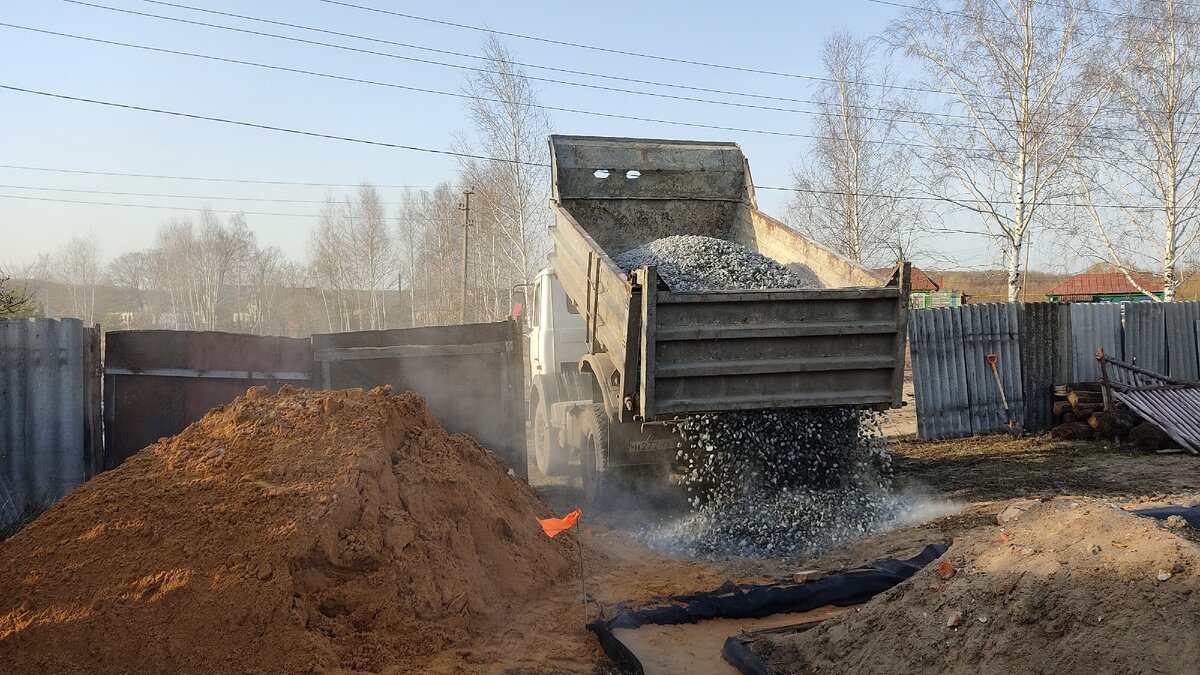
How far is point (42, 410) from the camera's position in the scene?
6980 millimetres

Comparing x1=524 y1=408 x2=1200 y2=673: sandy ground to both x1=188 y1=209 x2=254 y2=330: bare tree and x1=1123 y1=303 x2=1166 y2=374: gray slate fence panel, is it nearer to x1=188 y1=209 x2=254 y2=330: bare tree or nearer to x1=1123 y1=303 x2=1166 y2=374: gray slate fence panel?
x1=1123 y1=303 x2=1166 y2=374: gray slate fence panel

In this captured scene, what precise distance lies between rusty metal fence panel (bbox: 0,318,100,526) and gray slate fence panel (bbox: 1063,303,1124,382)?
12361 millimetres

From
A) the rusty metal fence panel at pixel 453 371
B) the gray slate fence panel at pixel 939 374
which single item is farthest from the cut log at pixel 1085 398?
the rusty metal fence panel at pixel 453 371

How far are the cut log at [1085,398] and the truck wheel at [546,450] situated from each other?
7116mm

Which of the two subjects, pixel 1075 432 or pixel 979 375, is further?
pixel 979 375

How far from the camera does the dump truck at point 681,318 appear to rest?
5961mm

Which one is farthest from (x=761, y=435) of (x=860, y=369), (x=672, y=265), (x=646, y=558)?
(x=672, y=265)

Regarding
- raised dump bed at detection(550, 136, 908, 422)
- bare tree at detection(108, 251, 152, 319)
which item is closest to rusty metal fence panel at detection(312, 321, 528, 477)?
raised dump bed at detection(550, 136, 908, 422)

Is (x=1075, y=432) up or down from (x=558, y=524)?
down

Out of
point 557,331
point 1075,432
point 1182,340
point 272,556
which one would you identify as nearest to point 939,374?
point 1075,432

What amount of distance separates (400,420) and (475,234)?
95.6ft

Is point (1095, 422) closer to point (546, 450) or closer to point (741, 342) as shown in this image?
point (546, 450)

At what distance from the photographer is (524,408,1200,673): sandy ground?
5.71m

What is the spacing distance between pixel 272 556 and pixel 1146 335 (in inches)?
513
